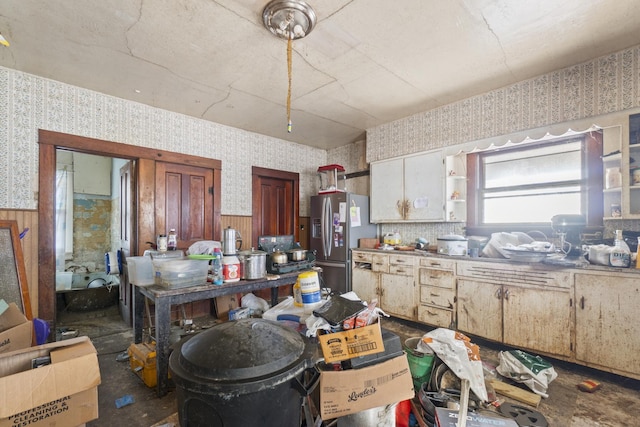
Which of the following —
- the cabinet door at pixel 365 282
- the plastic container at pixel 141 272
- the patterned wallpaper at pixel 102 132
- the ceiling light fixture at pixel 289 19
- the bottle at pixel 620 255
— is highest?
the ceiling light fixture at pixel 289 19

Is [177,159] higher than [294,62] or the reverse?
the reverse

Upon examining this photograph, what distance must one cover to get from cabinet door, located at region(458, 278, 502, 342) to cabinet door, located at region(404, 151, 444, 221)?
1003mm

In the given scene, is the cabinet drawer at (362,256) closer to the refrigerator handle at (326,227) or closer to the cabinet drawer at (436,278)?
the refrigerator handle at (326,227)

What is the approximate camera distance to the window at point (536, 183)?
2811 millimetres

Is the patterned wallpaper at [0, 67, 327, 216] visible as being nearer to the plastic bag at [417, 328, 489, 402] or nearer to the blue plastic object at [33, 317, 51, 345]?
the blue plastic object at [33, 317, 51, 345]

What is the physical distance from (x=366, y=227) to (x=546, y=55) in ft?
9.45

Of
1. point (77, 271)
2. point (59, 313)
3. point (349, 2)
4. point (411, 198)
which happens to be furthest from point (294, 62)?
point (77, 271)

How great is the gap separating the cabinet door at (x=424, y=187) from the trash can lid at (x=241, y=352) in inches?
112

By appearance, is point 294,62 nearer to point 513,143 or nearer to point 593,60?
point 513,143

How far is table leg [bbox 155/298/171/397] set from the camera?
1990mm

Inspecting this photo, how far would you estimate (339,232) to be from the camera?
4285 millimetres

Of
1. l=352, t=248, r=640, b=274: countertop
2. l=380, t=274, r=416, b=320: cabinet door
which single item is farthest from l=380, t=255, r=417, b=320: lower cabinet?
l=352, t=248, r=640, b=274: countertop

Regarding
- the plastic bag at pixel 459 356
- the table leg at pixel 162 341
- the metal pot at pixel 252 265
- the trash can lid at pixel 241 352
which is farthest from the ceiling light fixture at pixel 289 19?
the plastic bag at pixel 459 356

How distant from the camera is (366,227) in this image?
4.48 m
